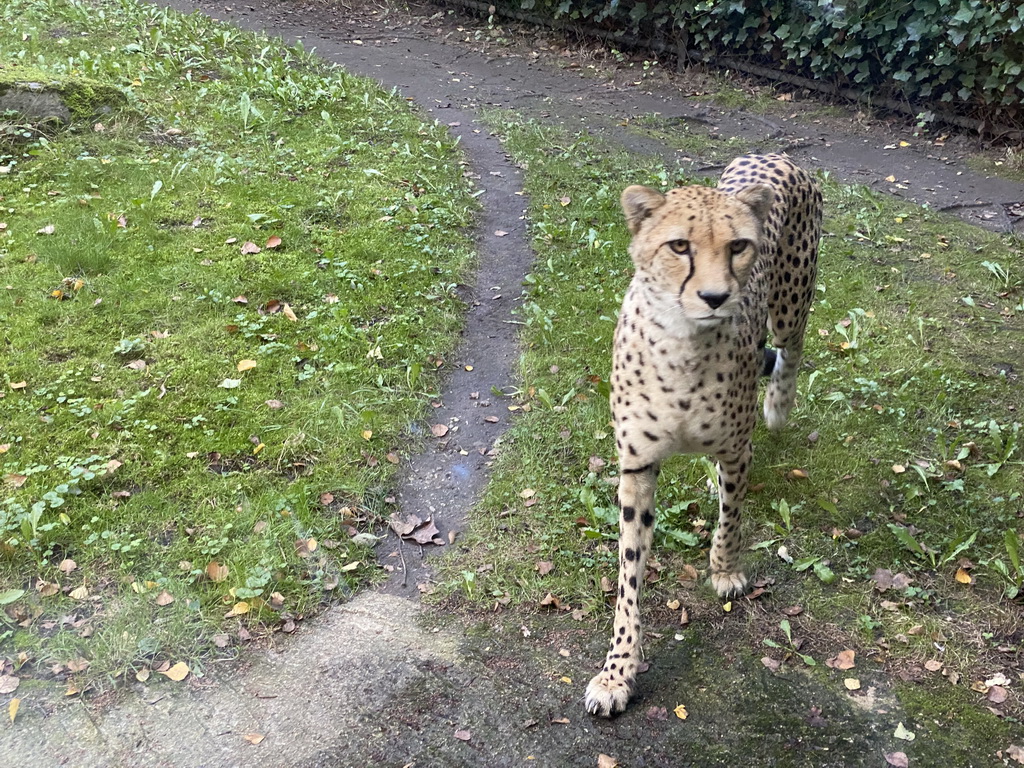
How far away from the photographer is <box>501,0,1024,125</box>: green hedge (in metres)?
8.05

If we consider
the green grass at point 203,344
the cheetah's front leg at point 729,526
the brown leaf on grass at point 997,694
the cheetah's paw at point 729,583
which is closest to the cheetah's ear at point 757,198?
the cheetah's front leg at point 729,526

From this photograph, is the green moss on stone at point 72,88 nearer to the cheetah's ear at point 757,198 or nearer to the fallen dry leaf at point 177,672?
the fallen dry leaf at point 177,672

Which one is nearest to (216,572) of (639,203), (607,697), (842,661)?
(607,697)

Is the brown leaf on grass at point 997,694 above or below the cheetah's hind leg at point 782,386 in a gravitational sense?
below

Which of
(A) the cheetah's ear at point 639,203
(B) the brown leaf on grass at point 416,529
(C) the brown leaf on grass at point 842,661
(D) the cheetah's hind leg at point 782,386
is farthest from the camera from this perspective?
(D) the cheetah's hind leg at point 782,386

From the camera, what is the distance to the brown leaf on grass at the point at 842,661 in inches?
139

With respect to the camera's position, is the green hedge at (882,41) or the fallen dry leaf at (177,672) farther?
the green hedge at (882,41)

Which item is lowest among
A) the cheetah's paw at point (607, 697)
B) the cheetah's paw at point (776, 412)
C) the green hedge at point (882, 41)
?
the cheetah's paw at point (607, 697)

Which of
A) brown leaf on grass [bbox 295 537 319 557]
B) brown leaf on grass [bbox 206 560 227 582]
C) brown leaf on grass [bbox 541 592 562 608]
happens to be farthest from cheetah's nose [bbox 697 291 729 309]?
brown leaf on grass [bbox 206 560 227 582]

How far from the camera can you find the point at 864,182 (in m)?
8.09

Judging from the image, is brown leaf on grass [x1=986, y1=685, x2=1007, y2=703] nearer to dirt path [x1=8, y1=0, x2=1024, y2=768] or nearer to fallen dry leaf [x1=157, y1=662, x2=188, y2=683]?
dirt path [x1=8, y1=0, x2=1024, y2=768]

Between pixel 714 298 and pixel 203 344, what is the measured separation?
3.62 meters

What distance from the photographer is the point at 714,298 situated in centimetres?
284

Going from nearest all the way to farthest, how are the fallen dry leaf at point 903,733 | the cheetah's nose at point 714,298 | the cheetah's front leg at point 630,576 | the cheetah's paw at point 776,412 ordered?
the cheetah's nose at point 714,298 < the fallen dry leaf at point 903,733 < the cheetah's front leg at point 630,576 < the cheetah's paw at point 776,412
